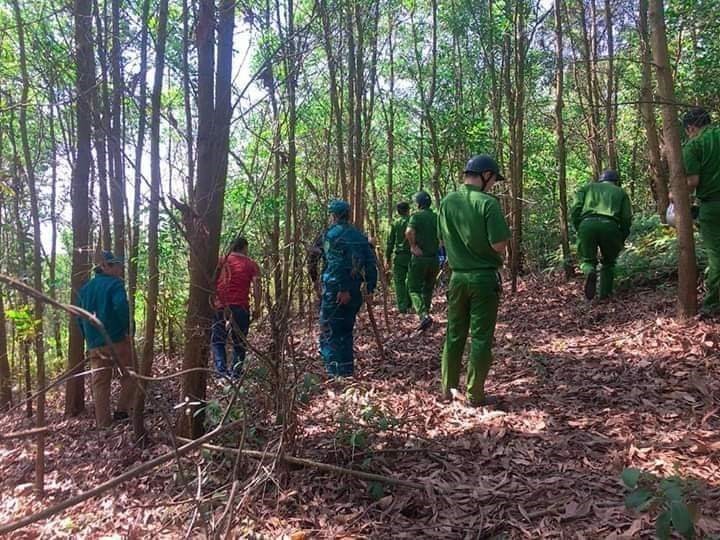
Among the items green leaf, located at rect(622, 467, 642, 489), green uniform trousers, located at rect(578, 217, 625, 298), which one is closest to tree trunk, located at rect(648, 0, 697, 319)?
green uniform trousers, located at rect(578, 217, 625, 298)

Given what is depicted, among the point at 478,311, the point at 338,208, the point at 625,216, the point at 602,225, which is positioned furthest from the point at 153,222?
the point at 625,216

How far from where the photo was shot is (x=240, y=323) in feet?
21.1

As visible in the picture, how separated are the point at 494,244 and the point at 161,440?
11.1 ft

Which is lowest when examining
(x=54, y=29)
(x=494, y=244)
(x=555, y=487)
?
(x=555, y=487)

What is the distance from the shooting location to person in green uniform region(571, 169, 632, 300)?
688 centimetres

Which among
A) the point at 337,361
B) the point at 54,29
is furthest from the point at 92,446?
the point at 54,29

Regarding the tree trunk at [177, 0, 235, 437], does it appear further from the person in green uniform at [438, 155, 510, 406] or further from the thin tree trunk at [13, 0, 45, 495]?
the person in green uniform at [438, 155, 510, 406]

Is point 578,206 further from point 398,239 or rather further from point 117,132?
point 117,132

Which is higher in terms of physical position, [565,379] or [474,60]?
[474,60]

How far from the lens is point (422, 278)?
8078mm

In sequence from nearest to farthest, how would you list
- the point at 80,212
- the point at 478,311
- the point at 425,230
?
the point at 478,311 < the point at 80,212 < the point at 425,230

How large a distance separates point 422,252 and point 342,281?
249 cm

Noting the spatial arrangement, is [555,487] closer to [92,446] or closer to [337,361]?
[337,361]

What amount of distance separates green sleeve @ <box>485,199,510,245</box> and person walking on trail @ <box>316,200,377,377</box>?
5.98 feet
